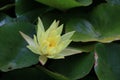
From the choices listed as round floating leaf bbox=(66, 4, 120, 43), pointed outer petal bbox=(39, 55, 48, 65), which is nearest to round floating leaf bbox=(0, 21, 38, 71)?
pointed outer petal bbox=(39, 55, 48, 65)

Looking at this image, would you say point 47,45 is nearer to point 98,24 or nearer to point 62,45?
point 62,45

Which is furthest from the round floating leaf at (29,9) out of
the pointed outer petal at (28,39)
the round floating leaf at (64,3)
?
the pointed outer petal at (28,39)

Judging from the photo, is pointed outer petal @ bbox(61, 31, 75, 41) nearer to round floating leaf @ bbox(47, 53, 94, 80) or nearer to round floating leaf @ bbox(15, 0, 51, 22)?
round floating leaf @ bbox(47, 53, 94, 80)

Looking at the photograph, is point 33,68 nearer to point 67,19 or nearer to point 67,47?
point 67,47

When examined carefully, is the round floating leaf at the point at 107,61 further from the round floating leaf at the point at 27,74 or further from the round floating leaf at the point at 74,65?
the round floating leaf at the point at 27,74

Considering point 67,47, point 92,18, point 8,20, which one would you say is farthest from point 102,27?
point 8,20

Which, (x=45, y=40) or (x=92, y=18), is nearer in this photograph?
(x=45, y=40)
